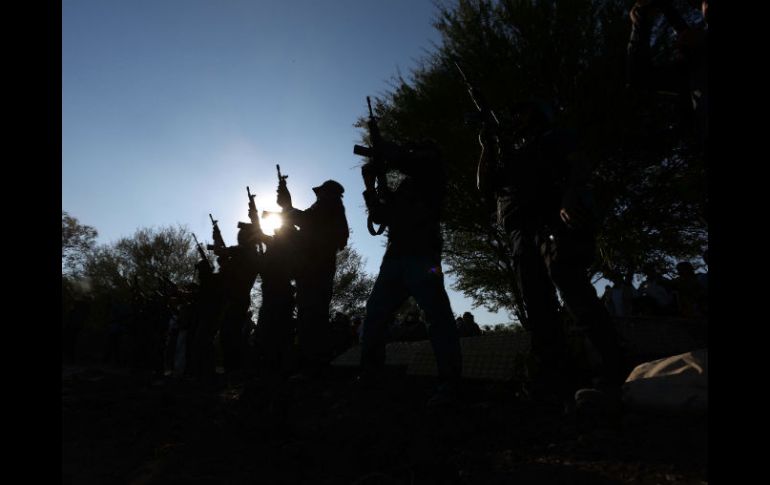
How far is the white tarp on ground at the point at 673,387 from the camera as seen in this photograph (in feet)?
7.80

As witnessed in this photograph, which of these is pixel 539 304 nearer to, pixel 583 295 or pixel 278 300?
pixel 583 295

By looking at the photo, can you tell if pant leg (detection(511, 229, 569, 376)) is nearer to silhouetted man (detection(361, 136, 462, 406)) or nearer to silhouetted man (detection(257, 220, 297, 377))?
silhouetted man (detection(361, 136, 462, 406))

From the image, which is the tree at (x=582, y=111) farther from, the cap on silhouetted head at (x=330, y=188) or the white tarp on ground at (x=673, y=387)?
the white tarp on ground at (x=673, y=387)

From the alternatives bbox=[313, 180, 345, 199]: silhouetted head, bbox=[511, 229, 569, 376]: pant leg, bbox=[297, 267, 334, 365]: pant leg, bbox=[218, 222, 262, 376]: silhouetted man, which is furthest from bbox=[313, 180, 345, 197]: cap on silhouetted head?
bbox=[511, 229, 569, 376]: pant leg

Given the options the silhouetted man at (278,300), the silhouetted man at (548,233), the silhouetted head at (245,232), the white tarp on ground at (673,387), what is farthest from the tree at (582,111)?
the white tarp on ground at (673,387)

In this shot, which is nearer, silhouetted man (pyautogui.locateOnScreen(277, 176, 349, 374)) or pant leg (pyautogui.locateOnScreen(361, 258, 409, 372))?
pant leg (pyautogui.locateOnScreen(361, 258, 409, 372))

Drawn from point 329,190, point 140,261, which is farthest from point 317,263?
point 140,261

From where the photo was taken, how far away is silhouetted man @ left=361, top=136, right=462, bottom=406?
364cm

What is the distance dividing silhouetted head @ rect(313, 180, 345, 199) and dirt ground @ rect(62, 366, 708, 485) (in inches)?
100

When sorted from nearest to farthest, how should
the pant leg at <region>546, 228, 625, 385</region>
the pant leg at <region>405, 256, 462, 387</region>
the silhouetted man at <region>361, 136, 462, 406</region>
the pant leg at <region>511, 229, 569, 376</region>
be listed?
the pant leg at <region>546, 228, 625, 385</region> → the pant leg at <region>511, 229, 569, 376</region> → the pant leg at <region>405, 256, 462, 387</region> → the silhouetted man at <region>361, 136, 462, 406</region>

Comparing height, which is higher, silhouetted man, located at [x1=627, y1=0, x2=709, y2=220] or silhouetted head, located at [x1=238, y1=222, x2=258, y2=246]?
silhouetted man, located at [x1=627, y1=0, x2=709, y2=220]

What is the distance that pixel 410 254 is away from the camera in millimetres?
3846

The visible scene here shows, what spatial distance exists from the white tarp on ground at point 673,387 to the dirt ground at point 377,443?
7cm

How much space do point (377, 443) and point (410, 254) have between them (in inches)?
60.0
